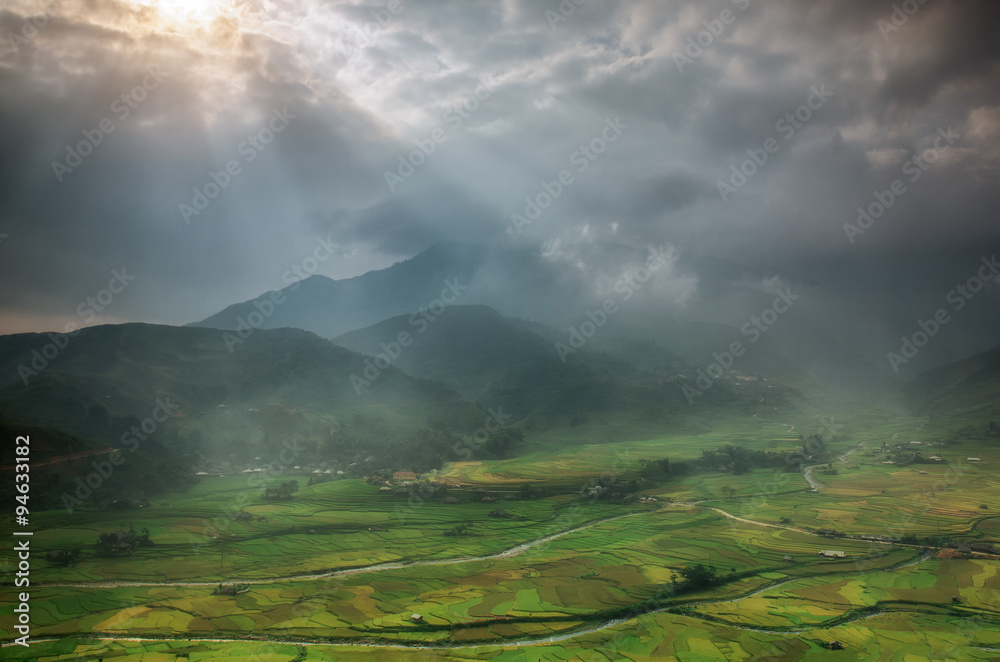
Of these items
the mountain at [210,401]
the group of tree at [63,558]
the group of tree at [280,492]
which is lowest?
the group of tree at [63,558]

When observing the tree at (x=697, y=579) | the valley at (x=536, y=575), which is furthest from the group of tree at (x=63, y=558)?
the tree at (x=697, y=579)

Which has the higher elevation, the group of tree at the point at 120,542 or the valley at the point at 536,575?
the group of tree at the point at 120,542

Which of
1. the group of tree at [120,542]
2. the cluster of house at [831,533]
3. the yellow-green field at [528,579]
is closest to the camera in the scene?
the yellow-green field at [528,579]

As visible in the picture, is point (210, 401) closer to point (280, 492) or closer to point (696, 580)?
point (280, 492)

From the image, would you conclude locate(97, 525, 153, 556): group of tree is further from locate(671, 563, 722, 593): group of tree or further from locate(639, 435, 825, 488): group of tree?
locate(639, 435, 825, 488): group of tree

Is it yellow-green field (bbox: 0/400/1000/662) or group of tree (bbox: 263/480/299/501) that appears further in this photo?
group of tree (bbox: 263/480/299/501)

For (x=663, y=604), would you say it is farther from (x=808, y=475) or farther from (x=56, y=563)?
(x=808, y=475)

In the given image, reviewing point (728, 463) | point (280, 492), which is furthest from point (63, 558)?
point (728, 463)

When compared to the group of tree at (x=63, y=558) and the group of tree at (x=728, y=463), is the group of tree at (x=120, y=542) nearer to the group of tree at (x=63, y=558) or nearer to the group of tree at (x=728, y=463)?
the group of tree at (x=63, y=558)

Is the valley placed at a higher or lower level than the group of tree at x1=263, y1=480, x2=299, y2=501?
lower

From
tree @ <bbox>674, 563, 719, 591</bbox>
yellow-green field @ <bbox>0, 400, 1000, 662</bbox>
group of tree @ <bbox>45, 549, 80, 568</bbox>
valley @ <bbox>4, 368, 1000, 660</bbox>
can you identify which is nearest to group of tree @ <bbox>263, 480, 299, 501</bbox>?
valley @ <bbox>4, 368, 1000, 660</bbox>

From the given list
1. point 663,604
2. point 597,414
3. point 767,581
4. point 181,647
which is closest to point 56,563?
point 181,647
